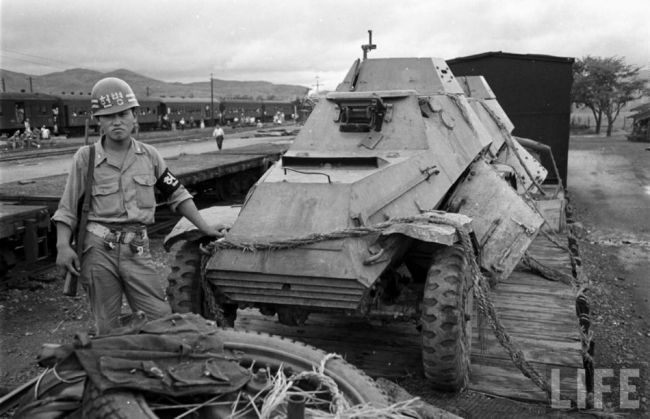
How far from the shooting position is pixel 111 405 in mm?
2693

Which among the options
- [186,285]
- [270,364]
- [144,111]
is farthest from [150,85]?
[270,364]

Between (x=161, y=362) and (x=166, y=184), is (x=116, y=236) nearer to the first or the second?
(x=166, y=184)

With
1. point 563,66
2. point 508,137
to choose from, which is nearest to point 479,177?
point 508,137

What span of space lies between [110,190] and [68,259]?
45cm

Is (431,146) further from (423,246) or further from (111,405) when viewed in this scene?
(111,405)

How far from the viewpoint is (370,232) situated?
4.90 metres

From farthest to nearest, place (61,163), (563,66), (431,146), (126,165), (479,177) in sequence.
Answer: (61,163) < (563,66) < (479,177) < (431,146) < (126,165)

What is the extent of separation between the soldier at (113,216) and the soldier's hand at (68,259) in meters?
0.01

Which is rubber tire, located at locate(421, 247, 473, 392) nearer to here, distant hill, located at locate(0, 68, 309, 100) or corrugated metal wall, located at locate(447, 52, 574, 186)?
corrugated metal wall, located at locate(447, 52, 574, 186)

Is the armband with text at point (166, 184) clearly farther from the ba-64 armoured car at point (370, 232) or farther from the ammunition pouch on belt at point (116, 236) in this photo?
the ba-64 armoured car at point (370, 232)

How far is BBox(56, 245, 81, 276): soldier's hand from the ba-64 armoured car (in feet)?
4.15

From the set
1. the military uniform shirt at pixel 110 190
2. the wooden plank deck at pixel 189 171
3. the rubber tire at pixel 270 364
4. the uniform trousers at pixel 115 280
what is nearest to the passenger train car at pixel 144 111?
the wooden plank deck at pixel 189 171

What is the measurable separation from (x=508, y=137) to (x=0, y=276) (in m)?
7.30

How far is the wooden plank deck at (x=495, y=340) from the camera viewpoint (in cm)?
527
